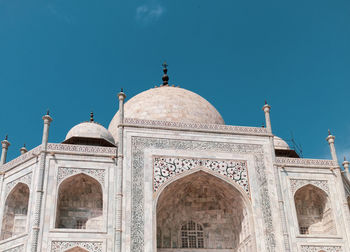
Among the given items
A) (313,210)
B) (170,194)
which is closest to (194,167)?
(170,194)

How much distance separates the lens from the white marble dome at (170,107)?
1841 centimetres

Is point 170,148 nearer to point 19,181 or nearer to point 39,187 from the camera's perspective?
point 39,187

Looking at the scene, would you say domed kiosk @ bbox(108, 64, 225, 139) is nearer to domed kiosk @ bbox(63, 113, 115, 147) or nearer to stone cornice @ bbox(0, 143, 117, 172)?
domed kiosk @ bbox(63, 113, 115, 147)

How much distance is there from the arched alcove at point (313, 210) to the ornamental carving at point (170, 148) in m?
1.47

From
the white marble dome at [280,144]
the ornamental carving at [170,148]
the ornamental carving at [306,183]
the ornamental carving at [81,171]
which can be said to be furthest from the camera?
the white marble dome at [280,144]

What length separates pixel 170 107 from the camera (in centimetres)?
1867

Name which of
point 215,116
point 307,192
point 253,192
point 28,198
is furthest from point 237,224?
point 28,198

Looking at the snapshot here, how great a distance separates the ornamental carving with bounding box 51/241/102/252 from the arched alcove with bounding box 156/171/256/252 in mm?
2508

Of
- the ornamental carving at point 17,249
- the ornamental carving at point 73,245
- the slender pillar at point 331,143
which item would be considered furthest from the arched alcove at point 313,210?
the ornamental carving at point 17,249

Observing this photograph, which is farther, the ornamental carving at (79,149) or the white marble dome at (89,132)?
the white marble dome at (89,132)

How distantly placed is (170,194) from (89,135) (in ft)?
12.3

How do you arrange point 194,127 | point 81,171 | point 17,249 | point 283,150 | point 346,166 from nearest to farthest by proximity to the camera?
1. point 17,249
2. point 81,171
3. point 194,127
4. point 346,166
5. point 283,150

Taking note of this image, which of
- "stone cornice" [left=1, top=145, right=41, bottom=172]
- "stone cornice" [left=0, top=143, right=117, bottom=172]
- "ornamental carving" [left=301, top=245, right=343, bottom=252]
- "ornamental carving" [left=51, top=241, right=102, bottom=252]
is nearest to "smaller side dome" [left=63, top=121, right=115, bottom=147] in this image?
"stone cornice" [left=0, top=143, right=117, bottom=172]

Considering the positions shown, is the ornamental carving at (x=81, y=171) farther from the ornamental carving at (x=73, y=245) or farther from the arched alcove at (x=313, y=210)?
the arched alcove at (x=313, y=210)
